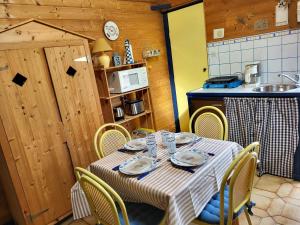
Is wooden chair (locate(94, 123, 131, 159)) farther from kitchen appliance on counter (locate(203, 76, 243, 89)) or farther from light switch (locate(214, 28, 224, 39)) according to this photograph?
light switch (locate(214, 28, 224, 39))

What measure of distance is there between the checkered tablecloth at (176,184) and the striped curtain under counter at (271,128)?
81 cm

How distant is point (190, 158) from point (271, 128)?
1.21 metres

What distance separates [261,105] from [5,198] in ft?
8.71

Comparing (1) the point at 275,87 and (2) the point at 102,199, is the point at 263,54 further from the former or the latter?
(2) the point at 102,199

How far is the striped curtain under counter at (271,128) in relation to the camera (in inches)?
86.1

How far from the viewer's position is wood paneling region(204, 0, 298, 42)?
2.56m

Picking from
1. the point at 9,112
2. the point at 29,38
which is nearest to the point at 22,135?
the point at 9,112

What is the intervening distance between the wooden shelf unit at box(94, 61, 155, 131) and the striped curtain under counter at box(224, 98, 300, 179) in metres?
1.04

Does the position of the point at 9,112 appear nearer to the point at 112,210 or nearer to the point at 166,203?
the point at 112,210

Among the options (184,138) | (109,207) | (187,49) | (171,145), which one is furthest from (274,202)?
(187,49)

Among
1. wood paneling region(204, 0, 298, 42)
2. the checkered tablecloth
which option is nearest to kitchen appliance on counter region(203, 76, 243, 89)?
wood paneling region(204, 0, 298, 42)

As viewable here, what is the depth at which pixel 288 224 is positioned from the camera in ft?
5.83

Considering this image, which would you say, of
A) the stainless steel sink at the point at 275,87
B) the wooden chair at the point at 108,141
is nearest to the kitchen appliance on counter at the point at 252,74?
the stainless steel sink at the point at 275,87

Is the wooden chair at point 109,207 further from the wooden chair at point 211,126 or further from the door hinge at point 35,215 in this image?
the wooden chair at point 211,126
